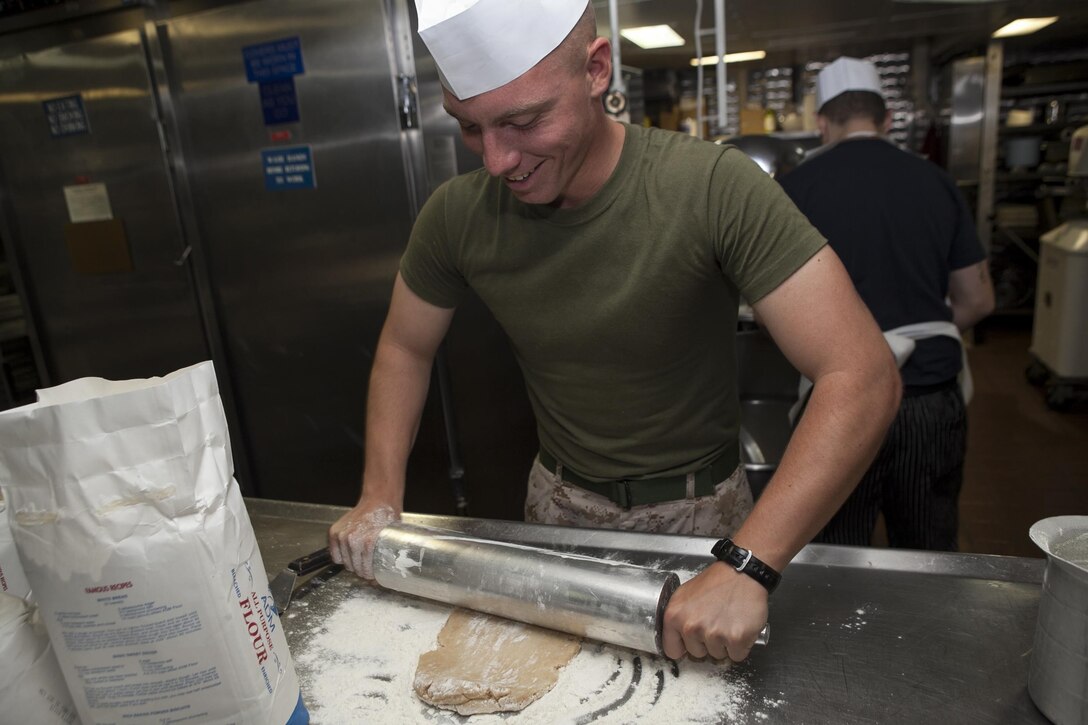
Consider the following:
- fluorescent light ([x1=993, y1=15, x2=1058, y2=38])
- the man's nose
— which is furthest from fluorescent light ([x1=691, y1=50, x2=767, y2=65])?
the man's nose

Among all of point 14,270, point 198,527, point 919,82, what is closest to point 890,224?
point 198,527

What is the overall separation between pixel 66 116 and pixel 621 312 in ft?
8.72

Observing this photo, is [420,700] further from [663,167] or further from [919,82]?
[919,82]

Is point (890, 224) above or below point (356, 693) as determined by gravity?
above

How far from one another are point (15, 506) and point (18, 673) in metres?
0.15

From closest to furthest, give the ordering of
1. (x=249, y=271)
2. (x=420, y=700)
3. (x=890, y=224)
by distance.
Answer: (x=420, y=700) < (x=890, y=224) < (x=249, y=271)

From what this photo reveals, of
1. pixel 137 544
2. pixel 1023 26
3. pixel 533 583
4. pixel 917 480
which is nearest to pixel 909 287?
pixel 917 480

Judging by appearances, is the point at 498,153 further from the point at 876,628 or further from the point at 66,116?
the point at 66,116

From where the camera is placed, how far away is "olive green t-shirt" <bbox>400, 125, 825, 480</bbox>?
106 centimetres

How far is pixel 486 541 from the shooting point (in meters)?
0.97

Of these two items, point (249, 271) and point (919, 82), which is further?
point (919, 82)

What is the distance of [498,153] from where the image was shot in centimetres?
98

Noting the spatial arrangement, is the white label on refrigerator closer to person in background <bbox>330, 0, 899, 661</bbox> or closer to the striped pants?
person in background <bbox>330, 0, 899, 661</bbox>

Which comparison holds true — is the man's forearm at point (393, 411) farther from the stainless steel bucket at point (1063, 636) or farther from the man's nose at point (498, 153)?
the stainless steel bucket at point (1063, 636)
